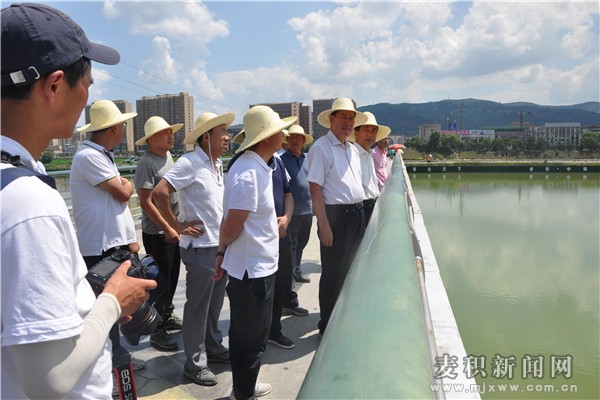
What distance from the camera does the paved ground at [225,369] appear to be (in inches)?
110

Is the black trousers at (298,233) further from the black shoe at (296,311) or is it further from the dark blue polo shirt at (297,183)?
the black shoe at (296,311)

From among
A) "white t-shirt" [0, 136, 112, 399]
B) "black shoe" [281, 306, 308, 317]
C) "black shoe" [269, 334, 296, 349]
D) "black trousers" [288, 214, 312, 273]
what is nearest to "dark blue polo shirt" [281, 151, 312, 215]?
"black trousers" [288, 214, 312, 273]

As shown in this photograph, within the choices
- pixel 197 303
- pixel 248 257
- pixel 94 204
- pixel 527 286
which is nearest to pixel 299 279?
pixel 197 303

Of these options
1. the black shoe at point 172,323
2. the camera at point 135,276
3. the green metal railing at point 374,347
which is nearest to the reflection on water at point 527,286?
the green metal railing at point 374,347

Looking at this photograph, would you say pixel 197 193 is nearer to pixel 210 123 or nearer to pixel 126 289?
pixel 210 123

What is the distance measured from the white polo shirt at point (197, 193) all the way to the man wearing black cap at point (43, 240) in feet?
5.95

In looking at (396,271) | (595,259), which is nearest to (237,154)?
(396,271)

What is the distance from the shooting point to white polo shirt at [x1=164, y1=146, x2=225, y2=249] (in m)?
2.96

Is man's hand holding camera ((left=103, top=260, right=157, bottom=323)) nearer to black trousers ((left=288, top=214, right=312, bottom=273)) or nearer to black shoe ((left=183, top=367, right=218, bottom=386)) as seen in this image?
black shoe ((left=183, top=367, right=218, bottom=386))

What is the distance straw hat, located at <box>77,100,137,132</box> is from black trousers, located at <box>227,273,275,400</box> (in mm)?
1262

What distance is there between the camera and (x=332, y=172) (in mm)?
3682

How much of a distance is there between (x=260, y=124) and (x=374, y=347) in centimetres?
199

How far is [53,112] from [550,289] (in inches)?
429

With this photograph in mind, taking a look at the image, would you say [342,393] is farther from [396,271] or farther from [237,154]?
[237,154]
